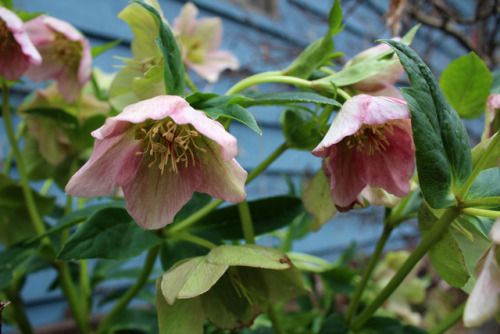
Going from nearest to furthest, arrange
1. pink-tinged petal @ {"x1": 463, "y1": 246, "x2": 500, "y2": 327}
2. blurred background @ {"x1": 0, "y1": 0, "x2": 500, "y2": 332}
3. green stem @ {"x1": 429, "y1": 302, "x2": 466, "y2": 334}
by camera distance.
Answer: pink-tinged petal @ {"x1": 463, "y1": 246, "x2": 500, "y2": 327} < green stem @ {"x1": 429, "y1": 302, "x2": 466, "y2": 334} < blurred background @ {"x1": 0, "y1": 0, "x2": 500, "y2": 332}

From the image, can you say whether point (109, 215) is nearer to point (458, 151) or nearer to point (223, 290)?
point (223, 290)

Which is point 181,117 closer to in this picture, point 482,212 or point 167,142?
point 167,142

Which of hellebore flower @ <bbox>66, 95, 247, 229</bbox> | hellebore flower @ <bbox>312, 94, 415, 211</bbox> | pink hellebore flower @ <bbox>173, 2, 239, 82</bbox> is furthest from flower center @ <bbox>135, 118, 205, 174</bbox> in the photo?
pink hellebore flower @ <bbox>173, 2, 239, 82</bbox>

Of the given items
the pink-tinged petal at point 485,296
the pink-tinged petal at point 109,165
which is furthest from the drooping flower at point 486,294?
the pink-tinged petal at point 109,165

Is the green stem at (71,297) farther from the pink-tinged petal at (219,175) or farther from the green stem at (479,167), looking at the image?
the green stem at (479,167)

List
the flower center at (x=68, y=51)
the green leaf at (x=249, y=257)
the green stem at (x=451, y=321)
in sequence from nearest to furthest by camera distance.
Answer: the green leaf at (x=249, y=257), the green stem at (x=451, y=321), the flower center at (x=68, y=51)

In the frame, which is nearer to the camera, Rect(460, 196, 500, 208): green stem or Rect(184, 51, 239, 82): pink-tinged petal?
Rect(460, 196, 500, 208): green stem

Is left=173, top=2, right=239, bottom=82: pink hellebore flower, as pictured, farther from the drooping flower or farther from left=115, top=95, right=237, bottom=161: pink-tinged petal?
the drooping flower
